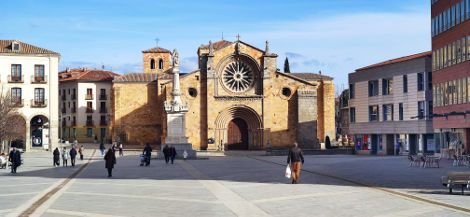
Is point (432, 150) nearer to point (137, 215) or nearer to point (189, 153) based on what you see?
point (189, 153)

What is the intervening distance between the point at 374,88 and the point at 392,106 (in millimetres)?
3425

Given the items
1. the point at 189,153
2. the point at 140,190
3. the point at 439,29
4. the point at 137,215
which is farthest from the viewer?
→ the point at 189,153

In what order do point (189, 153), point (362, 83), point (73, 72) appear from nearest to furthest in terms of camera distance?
point (189, 153) → point (362, 83) → point (73, 72)

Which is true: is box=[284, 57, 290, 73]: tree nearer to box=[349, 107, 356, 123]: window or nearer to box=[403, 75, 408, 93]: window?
box=[349, 107, 356, 123]: window

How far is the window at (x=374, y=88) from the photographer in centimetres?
6397

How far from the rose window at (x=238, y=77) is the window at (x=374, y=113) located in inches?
619

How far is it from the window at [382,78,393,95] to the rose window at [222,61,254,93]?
17414 millimetres

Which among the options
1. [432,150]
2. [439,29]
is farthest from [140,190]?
[432,150]

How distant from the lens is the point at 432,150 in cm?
5497

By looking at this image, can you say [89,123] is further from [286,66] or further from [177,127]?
[177,127]

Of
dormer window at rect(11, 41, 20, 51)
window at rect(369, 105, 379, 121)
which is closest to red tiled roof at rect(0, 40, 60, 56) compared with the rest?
dormer window at rect(11, 41, 20, 51)

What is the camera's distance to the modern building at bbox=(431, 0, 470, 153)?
42156 millimetres

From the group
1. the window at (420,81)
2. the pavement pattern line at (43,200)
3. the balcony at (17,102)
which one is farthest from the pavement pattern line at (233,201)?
the balcony at (17,102)

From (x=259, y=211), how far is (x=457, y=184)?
274 inches
